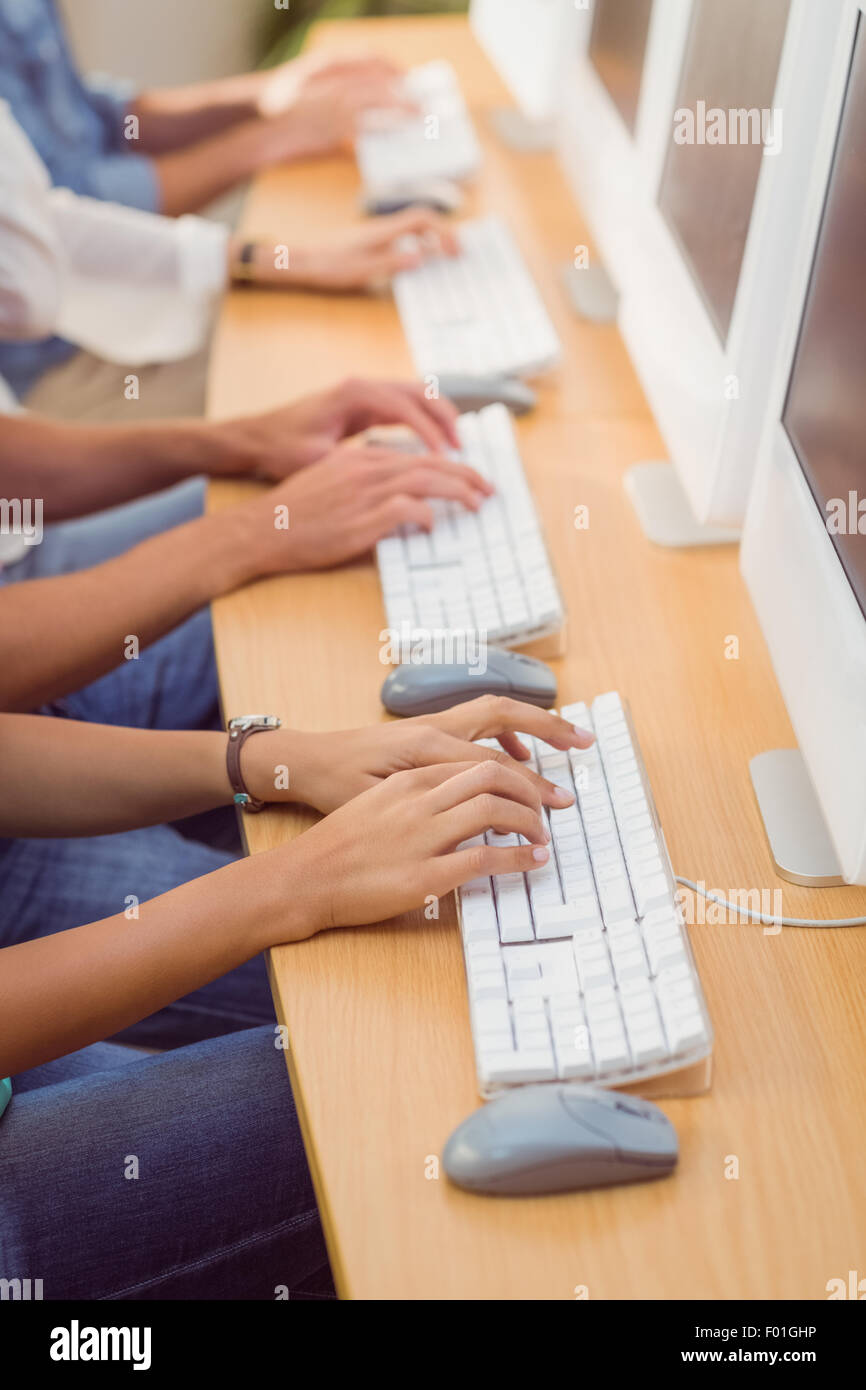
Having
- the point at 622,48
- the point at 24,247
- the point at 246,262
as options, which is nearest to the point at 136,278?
the point at 246,262

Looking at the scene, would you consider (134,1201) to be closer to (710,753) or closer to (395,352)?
(710,753)

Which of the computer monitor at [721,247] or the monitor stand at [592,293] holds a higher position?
the monitor stand at [592,293]

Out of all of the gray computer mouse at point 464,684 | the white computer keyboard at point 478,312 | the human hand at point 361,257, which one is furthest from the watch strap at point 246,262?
the gray computer mouse at point 464,684

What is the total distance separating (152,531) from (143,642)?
1.23 ft

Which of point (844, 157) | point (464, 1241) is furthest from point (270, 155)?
point (464, 1241)

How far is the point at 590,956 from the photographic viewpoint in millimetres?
719

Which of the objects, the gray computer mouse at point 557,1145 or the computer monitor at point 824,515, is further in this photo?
the computer monitor at point 824,515

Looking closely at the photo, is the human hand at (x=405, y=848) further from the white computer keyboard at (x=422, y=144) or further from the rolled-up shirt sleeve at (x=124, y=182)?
the rolled-up shirt sleeve at (x=124, y=182)

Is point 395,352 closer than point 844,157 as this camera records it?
No

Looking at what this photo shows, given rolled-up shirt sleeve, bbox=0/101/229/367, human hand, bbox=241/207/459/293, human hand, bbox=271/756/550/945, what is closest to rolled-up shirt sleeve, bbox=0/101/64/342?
rolled-up shirt sleeve, bbox=0/101/229/367

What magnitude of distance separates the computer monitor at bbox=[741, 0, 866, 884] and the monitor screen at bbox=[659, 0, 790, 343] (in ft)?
0.29

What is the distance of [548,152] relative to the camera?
186 centimetres

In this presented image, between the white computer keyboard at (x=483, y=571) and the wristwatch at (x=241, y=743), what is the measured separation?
14 centimetres

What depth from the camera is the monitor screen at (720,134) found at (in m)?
0.90
